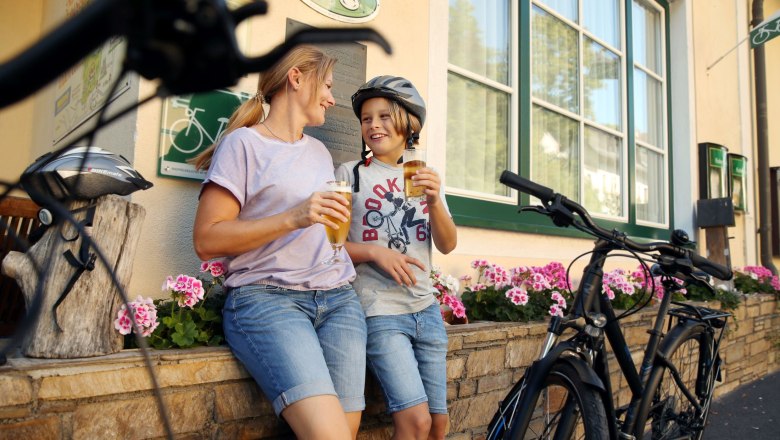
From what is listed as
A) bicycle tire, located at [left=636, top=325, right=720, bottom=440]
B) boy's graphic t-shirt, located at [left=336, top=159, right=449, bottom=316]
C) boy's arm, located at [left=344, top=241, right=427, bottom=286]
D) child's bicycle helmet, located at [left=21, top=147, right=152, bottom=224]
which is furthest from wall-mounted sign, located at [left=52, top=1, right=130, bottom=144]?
bicycle tire, located at [left=636, top=325, right=720, bottom=440]

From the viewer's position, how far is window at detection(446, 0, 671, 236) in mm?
4008

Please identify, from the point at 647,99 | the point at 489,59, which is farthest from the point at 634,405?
the point at 647,99

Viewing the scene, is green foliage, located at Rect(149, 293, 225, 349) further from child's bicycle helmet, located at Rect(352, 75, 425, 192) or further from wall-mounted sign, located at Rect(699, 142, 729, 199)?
wall-mounted sign, located at Rect(699, 142, 729, 199)

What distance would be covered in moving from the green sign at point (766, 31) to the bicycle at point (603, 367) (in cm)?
492

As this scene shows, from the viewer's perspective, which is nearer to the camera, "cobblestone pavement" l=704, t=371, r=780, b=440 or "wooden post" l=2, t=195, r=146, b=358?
"wooden post" l=2, t=195, r=146, b=358

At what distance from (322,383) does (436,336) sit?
60 cm

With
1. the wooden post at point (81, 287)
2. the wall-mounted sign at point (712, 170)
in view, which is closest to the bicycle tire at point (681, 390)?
the wooden post at point (81, 287)

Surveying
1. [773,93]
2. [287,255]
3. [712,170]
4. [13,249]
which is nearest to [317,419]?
[287,255]

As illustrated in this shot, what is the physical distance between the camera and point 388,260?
6.47ft

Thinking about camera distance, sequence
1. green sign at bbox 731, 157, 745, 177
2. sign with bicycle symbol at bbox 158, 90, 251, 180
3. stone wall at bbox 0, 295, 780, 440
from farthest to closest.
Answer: green sign at bbox 731, 157, 745, 177 → sign with bicycle symbol at bbox 158, 90, 251, 180 → stone wall at bbox 0, 295, 780, 440

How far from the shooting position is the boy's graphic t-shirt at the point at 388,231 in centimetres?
207

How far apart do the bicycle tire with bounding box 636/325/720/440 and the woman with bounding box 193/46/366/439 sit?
4.69ft

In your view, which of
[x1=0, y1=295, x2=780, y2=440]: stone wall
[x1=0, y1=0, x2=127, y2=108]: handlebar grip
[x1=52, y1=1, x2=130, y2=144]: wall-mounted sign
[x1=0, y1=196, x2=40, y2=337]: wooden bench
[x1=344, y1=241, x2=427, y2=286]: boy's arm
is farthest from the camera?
[x1=52, y1=1, x2=130, y2=144]: wall-mounted sign

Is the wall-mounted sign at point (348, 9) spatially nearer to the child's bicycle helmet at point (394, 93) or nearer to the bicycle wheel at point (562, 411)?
the child's bicycle helmet at point (394, 93)
